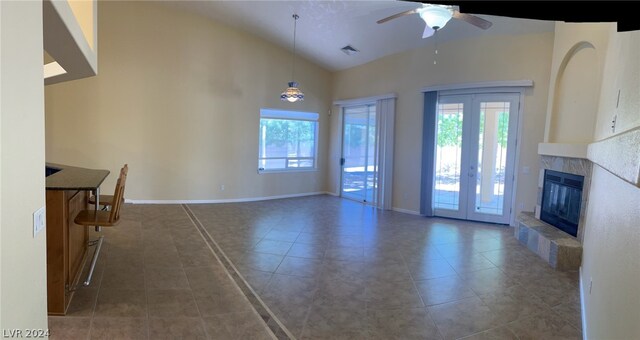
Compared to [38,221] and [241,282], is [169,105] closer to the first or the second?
[241,282]

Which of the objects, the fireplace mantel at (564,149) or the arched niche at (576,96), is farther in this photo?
the arched niche at (576,96)

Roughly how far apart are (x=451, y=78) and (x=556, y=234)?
125 inches

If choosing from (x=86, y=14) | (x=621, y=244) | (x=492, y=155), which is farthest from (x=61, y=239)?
(x=492, y=155)

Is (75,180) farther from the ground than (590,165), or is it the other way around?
(590,165)

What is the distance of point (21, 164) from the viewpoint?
1.40 m

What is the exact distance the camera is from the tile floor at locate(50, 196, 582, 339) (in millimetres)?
2721

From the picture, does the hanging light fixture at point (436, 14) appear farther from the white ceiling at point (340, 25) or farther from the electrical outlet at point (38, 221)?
the electrical outlet at point (38, 221)

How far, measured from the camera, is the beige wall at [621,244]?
5.04ft

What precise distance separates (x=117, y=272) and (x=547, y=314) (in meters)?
4.03

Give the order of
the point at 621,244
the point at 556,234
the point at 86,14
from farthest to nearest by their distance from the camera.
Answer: the point at 556,234
the point at 86,14
the point at 621,244

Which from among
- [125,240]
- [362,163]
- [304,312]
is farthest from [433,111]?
[125,240]

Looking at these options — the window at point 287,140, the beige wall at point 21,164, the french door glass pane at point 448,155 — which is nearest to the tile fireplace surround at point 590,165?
the french door glass pane at point 448,155

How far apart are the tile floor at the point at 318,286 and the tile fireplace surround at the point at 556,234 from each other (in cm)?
16

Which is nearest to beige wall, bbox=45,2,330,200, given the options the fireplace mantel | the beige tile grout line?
the beige tile grout line
